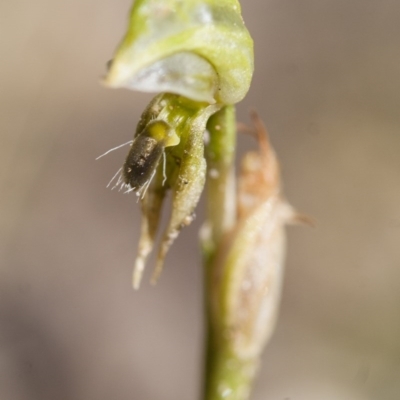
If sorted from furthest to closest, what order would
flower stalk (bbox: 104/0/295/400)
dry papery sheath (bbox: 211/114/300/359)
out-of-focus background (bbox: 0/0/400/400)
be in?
out-of-focus background (bbox: 0/0/400/400)
dry papery sheath (bbox: 211/114/300/359)
flower stalk (bbox: 104/0/295/400)

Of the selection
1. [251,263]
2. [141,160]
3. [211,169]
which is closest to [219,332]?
[251,263]

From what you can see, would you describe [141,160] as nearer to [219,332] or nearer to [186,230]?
[219,332]

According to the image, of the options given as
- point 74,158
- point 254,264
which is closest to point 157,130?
point 254,264

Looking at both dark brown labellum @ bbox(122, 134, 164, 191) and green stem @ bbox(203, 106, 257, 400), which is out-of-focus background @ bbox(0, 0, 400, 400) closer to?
green stem @ bbox(203, 106, 257, 400)

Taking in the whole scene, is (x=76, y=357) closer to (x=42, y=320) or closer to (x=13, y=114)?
(x=42, y=320)

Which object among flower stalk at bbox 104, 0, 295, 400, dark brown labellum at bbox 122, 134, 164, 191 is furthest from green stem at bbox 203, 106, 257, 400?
dark brown labellum at bbox 122, 134, 164, 191

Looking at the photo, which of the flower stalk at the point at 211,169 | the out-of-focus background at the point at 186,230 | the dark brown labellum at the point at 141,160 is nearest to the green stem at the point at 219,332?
the flower stalk at the point at 211,169

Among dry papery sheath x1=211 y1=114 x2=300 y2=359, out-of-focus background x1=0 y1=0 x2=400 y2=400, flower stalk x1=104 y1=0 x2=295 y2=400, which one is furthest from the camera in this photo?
out-of-focus background x1=0 y1=0 x2=400 y2=400

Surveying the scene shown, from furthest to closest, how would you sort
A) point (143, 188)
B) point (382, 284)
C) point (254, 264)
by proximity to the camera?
point (382, 284) < point (254, 264) < point (143, 188)
